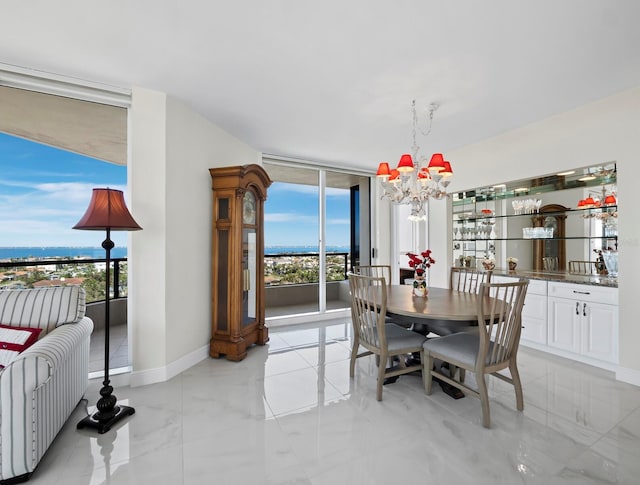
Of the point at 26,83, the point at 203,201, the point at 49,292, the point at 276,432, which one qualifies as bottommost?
the point at 276,432

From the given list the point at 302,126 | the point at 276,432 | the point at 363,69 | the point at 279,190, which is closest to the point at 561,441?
the point at 276,432

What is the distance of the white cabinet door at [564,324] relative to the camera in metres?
3.12

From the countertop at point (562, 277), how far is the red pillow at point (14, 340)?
4.61 metres

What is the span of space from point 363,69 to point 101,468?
3086 mm

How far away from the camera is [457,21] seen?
5.98 feet

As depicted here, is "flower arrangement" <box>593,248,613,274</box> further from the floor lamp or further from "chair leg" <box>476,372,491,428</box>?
the floor lamp

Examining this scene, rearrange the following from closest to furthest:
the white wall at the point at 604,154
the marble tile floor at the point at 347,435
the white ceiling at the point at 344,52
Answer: the marble tile floor at the point at 347,435, the white ceiling at the point at 344,52, the white wall at the point at 604,154

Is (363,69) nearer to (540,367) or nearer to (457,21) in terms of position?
(457,21)

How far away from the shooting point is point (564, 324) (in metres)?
3.22

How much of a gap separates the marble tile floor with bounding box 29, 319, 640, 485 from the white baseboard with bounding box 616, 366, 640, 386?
0.10 meters

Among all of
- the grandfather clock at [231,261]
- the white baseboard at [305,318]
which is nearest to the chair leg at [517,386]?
the grandfather clock at [231,261]

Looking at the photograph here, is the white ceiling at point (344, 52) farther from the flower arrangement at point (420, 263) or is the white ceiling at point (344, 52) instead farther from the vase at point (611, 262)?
the vase at point (611, 262)

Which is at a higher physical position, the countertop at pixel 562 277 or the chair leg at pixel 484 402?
the countertop at pixel 562 277

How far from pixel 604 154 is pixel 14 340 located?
5055mm
